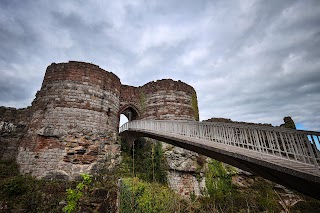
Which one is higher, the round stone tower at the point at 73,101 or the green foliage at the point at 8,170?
the round stone tower at the point at 73,101

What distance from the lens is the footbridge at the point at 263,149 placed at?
2.92 metres

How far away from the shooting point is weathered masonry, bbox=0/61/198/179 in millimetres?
9641

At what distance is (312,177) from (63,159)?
11.4 meters

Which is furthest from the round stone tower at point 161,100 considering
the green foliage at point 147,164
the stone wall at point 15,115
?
the stone wall at point 15,115

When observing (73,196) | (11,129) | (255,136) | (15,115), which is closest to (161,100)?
(73,196)

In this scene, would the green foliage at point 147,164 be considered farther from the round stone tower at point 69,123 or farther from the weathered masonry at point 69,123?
the round stone tower at point 69,123

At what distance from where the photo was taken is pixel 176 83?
15.2 m

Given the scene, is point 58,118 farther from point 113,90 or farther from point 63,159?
point 113,90

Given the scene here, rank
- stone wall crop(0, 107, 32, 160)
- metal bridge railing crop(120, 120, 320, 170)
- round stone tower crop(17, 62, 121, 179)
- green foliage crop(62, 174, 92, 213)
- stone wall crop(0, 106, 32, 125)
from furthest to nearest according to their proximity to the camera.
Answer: stone wall crop(0, 106, 32, 125) < stone wall crop(0, 107, 32, 160) < round stone tower crop(17, 62, 121, 179) < green foliage crop(62, 174, 92, 213) < metal bridge railing crop(120, 120, 320, 170)

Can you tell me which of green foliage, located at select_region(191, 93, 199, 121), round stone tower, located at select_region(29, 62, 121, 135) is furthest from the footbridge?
green foliage, located at select_region(191, 93, 199, 121)

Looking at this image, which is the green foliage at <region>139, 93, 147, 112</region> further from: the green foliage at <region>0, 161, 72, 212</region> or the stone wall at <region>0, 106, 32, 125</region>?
the stone wall at <region>0, 106, 32, 125</region>

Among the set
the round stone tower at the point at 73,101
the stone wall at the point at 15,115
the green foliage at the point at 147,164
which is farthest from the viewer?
the stone wall at the point at 15,115

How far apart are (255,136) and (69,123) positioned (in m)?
10.8

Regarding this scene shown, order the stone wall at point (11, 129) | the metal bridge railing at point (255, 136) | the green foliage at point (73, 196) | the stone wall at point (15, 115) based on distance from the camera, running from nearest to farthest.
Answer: the metal bridge railing at point (255, 136)
the green foliage at point (73, 196)
the stone wall at point (11, 129)
the stone wall at point (15, 115)
